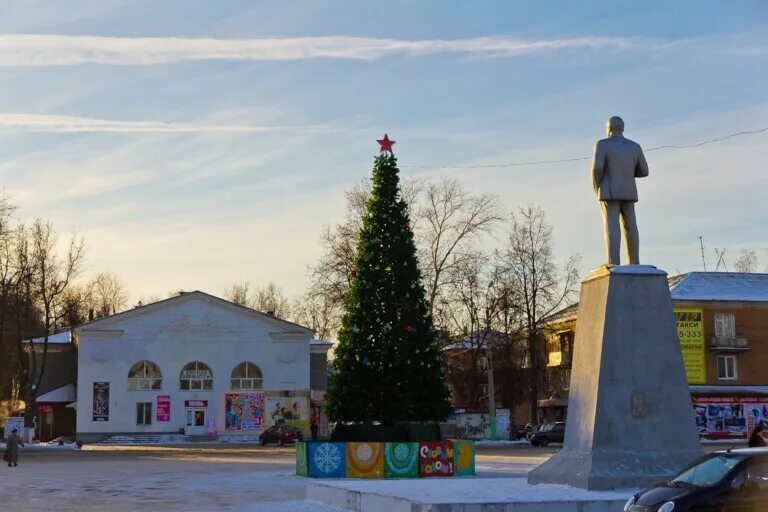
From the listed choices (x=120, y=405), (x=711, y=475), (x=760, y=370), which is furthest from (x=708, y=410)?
(x=711, y=475)

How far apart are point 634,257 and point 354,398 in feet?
48.8

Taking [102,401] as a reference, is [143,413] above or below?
below

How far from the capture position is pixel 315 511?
19375 mm

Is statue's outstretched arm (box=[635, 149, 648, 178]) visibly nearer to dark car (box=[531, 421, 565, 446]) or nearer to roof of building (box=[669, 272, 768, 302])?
dark car (box=[531, 421, 565, 446])

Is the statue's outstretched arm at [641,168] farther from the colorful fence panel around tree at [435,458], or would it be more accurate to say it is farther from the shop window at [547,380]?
the shop window at [547,380]

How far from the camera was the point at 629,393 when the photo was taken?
16.5 metres

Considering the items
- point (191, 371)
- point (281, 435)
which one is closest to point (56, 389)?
point (191, 371)

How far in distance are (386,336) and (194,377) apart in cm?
4208

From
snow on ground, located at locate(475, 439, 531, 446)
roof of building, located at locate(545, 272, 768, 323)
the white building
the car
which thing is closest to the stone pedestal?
snow on ground, located at locate(475, 439, 531, 446)

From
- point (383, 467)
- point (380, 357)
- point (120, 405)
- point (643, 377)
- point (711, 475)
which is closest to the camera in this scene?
point (711, 475)

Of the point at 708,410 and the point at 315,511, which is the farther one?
the point at 708,410

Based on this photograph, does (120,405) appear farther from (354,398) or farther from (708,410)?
(354,398)

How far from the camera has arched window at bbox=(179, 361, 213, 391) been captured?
232 ft

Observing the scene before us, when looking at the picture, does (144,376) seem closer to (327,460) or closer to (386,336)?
(386,336)
